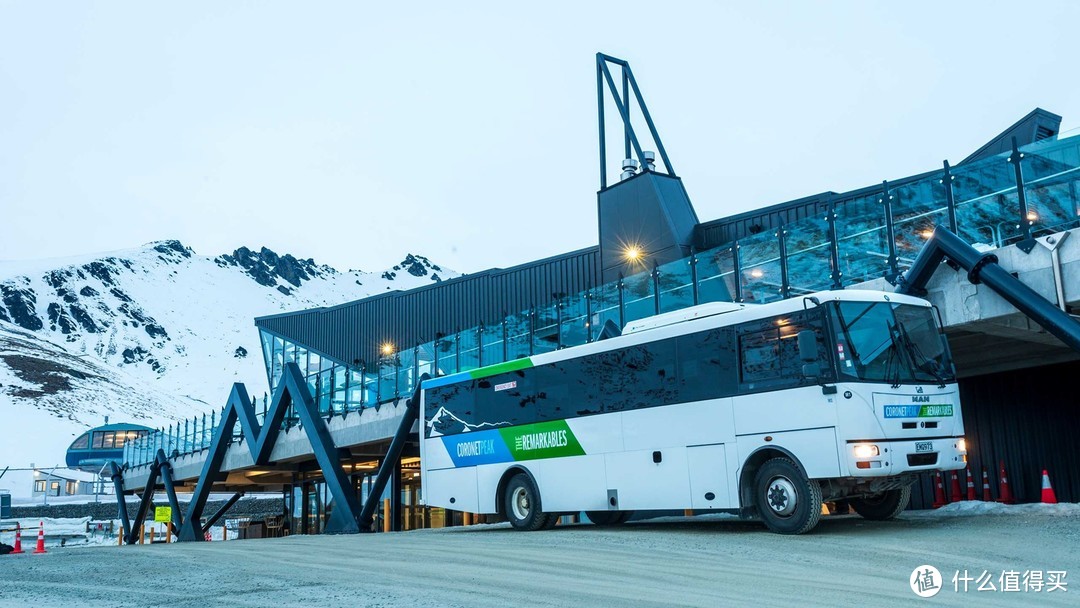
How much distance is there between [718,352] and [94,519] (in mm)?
49936

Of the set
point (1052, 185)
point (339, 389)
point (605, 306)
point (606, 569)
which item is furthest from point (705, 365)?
point (339, 389)

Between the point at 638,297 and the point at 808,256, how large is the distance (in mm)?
4170

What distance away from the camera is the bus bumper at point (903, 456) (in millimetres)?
11133

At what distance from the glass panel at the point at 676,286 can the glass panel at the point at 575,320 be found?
232 centimetres

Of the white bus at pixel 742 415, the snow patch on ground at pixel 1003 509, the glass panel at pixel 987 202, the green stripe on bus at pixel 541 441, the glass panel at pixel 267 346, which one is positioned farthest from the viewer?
the glass panel at pixel 267 346

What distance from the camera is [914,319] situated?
12.3 metres

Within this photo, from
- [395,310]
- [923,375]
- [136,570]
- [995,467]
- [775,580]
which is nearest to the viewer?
[775,580]

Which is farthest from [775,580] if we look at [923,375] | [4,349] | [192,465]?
[4,349]

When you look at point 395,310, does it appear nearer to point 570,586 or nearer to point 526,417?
point 526,417

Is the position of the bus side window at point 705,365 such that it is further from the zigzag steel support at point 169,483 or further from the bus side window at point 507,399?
the zigzag steel support at point 169,483

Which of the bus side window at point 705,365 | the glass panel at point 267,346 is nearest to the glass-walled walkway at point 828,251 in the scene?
the bus side window at point 705,365

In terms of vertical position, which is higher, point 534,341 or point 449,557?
point 534,341

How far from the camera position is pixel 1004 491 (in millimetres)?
17406

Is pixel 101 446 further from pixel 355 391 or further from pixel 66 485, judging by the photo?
pixel 355 391
